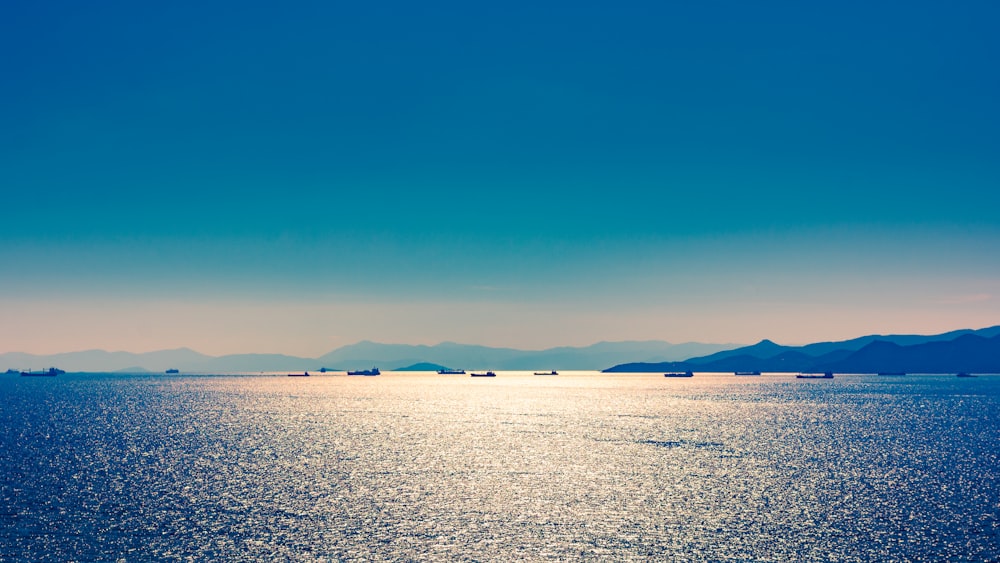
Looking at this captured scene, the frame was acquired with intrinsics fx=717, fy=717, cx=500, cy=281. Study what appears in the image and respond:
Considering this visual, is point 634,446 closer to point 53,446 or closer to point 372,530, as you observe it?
point 372,530

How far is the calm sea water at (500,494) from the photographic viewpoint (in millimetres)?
47062

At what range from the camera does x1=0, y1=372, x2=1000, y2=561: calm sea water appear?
1853 inches

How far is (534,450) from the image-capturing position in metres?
101

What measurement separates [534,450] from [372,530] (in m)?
51.0

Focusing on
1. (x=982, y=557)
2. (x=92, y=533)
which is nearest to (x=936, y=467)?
(x=982, y=557)

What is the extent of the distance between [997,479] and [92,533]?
82228mm

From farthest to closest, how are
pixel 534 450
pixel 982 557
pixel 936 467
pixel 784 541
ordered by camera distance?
pixel 534 450 → pixel 936 467 → pixel 784 541 → pixel 982 557

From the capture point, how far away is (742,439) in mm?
116438

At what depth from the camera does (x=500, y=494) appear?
66.2m

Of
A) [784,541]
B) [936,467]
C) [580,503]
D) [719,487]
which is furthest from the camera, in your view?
[936,467]

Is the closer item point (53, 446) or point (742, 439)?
point (53, 446)

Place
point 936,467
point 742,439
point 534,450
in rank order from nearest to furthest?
point 936,467, point 534,450, point 742,439

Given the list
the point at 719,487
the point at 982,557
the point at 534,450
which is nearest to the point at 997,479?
the point at 719,487

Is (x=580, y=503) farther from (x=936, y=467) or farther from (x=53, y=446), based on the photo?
(x=53, y=446)
